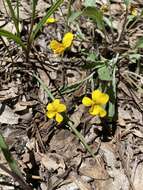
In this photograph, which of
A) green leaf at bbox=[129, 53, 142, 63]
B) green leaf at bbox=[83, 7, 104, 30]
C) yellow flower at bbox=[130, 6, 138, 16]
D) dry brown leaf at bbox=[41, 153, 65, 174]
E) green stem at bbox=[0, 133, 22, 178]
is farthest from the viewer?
yellow flower at bbox=[130, 6, 138, 16]

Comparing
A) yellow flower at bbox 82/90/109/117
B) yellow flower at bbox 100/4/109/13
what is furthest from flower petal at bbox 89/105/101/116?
yellow flower at bbox 100/4/109/13

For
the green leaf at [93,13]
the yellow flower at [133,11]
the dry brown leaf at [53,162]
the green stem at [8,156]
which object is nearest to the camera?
the green stem at [8,156]

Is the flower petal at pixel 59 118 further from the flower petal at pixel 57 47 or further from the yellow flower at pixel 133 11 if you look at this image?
the yellow flower at pixel 133 11

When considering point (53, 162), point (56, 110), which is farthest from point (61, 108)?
point (53, 162)

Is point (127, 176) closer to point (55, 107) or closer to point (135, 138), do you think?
point (135, 138)

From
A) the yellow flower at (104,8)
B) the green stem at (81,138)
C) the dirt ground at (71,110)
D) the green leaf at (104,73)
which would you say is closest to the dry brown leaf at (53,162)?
the dirt ground at (71,110)

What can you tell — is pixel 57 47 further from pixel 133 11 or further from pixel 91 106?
pixel 133 11

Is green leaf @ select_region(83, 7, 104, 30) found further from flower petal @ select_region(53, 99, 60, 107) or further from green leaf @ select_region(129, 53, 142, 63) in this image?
flower petal @ select_region(53, 99, 60, 107)
